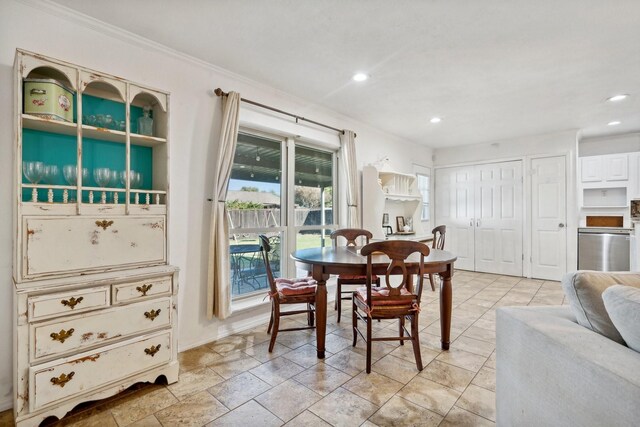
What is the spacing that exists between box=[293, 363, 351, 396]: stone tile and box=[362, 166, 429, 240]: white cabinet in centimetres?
236

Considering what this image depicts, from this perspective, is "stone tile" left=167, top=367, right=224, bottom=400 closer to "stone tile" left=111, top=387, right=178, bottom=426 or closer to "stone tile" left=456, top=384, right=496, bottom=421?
"stone tile" left=111, top=387, right=178, bottom=426

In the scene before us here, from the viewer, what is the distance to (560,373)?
104 centimetres

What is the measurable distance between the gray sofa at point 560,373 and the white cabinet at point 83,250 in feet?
6.53

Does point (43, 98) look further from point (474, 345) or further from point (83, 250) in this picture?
point (474, 345)

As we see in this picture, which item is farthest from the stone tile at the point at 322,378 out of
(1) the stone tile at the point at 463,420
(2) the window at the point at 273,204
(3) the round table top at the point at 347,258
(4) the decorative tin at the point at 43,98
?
(4) the decorative tin at the point at 43,98

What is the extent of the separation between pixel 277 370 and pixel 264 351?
1.14ft

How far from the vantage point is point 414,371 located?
87.4 inches

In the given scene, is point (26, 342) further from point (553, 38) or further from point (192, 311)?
point (553, 38)

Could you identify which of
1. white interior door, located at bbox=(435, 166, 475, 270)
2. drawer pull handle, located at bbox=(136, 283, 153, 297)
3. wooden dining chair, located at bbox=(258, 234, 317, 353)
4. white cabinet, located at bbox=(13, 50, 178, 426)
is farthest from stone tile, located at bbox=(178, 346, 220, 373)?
white interior door, located at bbox=(435, 166, 475, 270)

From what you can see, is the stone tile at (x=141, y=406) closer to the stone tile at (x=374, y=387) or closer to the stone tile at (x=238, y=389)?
the stone tile at (x=238, y=389)

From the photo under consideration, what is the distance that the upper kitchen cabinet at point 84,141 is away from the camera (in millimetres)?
1745

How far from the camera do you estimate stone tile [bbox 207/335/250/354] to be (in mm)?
2594

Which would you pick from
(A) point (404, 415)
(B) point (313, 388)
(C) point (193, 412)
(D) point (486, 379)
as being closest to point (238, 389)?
(C) point (193, 412)

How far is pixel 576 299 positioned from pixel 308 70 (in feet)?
8.54
